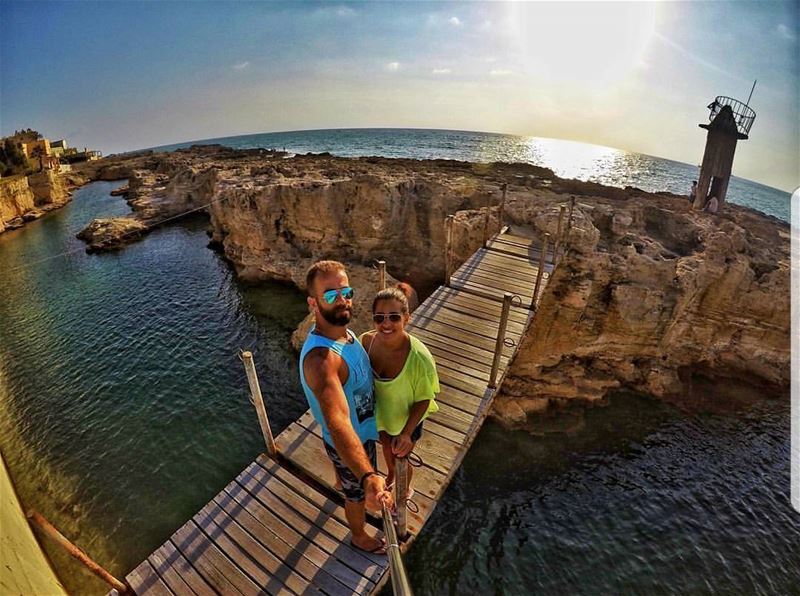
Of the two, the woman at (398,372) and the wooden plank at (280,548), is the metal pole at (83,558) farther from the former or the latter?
the woman at (398,372)

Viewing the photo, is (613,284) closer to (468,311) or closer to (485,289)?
(485,289)

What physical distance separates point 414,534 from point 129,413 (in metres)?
9.83

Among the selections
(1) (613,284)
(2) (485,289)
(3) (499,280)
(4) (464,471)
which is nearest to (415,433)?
(4) (464,471)

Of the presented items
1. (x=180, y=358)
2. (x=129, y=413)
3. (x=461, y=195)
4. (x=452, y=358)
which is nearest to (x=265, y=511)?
(x=452, y=358)

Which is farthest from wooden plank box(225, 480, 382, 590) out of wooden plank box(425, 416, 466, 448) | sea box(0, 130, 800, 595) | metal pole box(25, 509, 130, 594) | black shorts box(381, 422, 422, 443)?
sea box(0, 130, 800, 595)

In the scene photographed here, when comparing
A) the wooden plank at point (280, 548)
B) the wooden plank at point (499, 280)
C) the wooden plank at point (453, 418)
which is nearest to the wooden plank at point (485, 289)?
the wooden plank at point (499, 280)

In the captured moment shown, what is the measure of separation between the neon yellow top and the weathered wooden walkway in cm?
161

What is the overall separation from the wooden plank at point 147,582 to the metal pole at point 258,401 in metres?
1.65

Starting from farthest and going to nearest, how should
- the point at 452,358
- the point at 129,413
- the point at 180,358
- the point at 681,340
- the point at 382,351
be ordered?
the point at 180,358 → the point at 681,340 → the point at 129,413 → the point at 452,358 → the point at 382,351

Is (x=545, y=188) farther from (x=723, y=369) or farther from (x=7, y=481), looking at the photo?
(x=7, y=481)

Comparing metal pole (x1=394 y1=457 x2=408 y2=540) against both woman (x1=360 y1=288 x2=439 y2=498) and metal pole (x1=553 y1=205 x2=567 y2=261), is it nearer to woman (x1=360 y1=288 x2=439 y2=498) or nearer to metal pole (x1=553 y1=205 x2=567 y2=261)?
woman (x1=360 y1=288 x2=439 y2=498)

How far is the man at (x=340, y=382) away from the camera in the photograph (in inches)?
95.1

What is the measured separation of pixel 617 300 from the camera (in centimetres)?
1082

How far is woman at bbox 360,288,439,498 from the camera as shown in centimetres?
329
